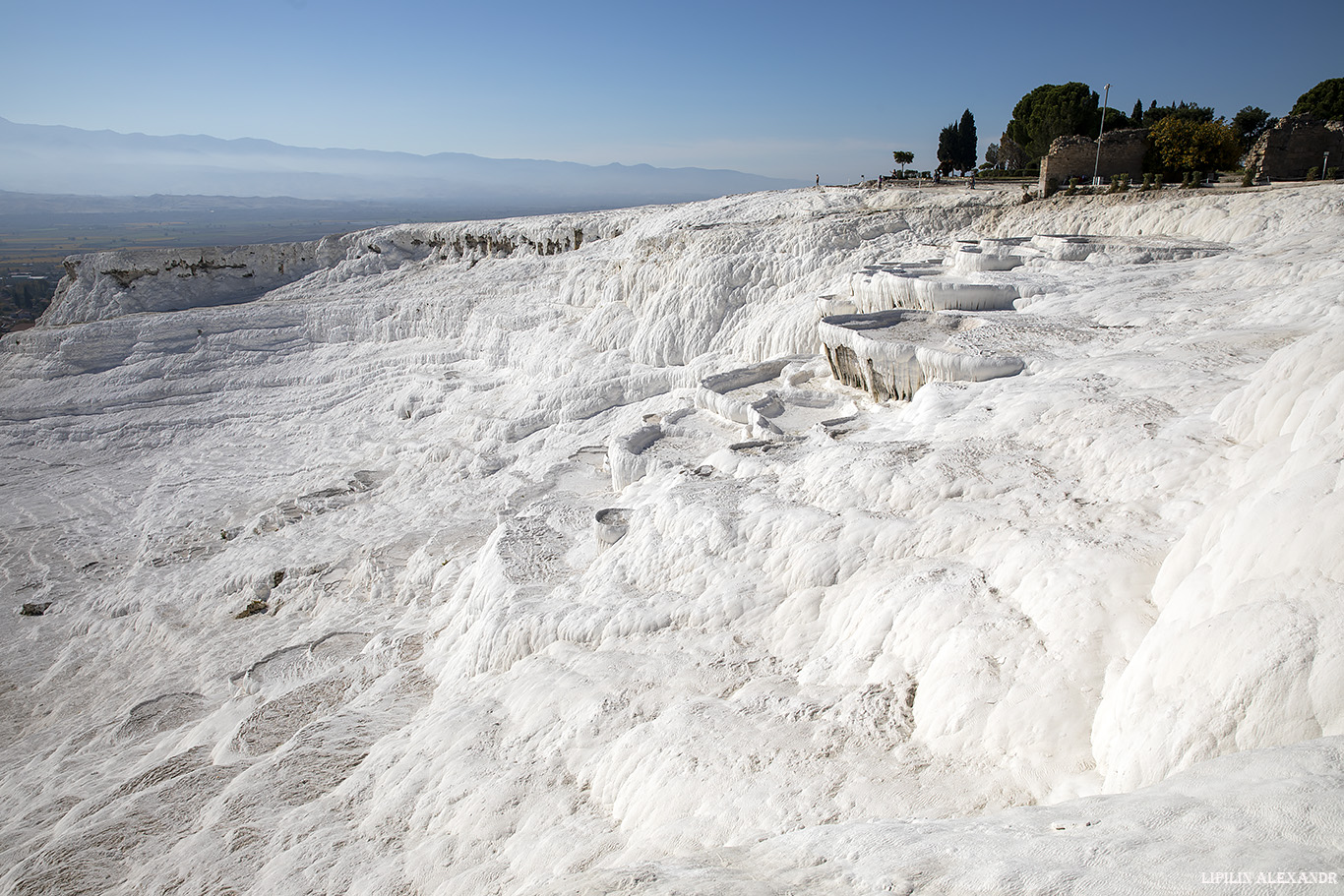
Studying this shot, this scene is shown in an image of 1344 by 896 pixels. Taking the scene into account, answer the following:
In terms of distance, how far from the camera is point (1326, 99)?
3088 centimetres

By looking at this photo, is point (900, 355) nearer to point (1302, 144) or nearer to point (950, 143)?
point (1302, 144)

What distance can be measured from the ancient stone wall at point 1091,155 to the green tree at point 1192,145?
54cm

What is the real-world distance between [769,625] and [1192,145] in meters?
21.6

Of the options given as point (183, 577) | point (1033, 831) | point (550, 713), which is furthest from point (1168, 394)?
point (183, 577)

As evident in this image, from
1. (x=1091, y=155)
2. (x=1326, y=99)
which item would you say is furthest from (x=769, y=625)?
(x=1326, y=99)

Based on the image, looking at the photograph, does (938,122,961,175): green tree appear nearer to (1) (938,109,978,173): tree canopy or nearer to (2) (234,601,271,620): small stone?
(1) (938,109,978,173): tree canopy

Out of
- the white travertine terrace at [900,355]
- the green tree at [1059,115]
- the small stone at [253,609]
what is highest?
the green tree at [1059,115]

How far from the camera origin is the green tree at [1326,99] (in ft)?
99.5

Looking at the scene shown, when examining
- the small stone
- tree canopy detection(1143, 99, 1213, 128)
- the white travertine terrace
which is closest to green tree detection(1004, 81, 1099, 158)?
tree canopy detection(1143, 99, 1213, 128)

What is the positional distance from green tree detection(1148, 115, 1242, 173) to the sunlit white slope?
3045mm

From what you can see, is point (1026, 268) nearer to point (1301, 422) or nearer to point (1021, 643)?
point (1301, 422)

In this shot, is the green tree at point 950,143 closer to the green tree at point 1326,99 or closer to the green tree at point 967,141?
the green tree at point 967,141

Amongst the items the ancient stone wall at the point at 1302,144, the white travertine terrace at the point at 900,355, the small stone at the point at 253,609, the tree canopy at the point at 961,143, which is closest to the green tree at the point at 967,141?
the tree canopy at the point at 961,143

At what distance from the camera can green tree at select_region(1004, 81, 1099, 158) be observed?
31469 mm
